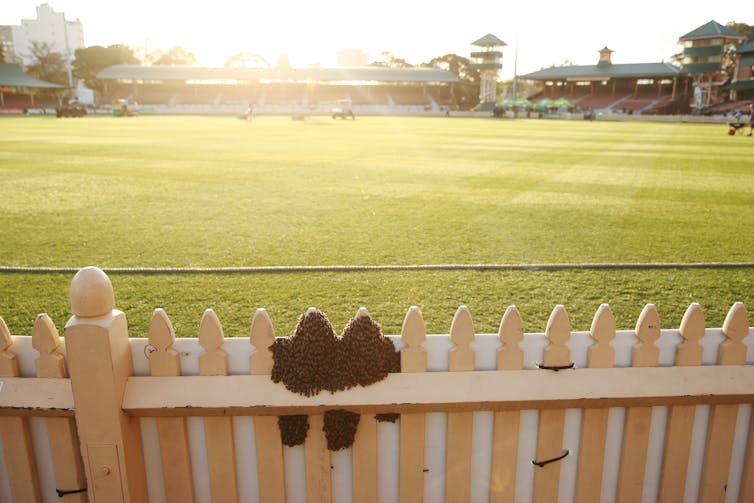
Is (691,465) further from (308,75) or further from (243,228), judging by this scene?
(308,75)

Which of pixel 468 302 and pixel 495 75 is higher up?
pixel 495 75

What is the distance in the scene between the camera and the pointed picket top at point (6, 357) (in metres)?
2.10

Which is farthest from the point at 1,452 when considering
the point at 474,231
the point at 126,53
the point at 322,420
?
the point at 126,53

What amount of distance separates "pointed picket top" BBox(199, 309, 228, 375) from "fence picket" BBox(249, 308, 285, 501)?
11 centimetres

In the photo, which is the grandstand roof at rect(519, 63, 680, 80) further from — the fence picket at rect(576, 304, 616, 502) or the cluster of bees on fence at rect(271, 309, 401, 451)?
the cluster of bees on fence at rect(271, 309, 401, 451)

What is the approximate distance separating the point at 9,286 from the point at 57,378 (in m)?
3.47

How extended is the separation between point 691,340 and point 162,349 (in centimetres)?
204

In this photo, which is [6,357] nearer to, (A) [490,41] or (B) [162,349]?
(B) [162,349]

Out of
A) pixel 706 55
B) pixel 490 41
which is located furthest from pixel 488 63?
pixel 706 55

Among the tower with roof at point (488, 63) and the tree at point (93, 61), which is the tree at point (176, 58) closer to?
the tree at point (93, 61)

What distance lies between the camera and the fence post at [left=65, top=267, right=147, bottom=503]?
196cm

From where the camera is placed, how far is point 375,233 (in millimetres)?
7023

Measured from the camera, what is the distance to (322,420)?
87.7 inches

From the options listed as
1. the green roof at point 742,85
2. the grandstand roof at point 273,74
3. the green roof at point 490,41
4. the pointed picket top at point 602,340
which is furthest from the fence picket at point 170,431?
the green roof at point 490,41
